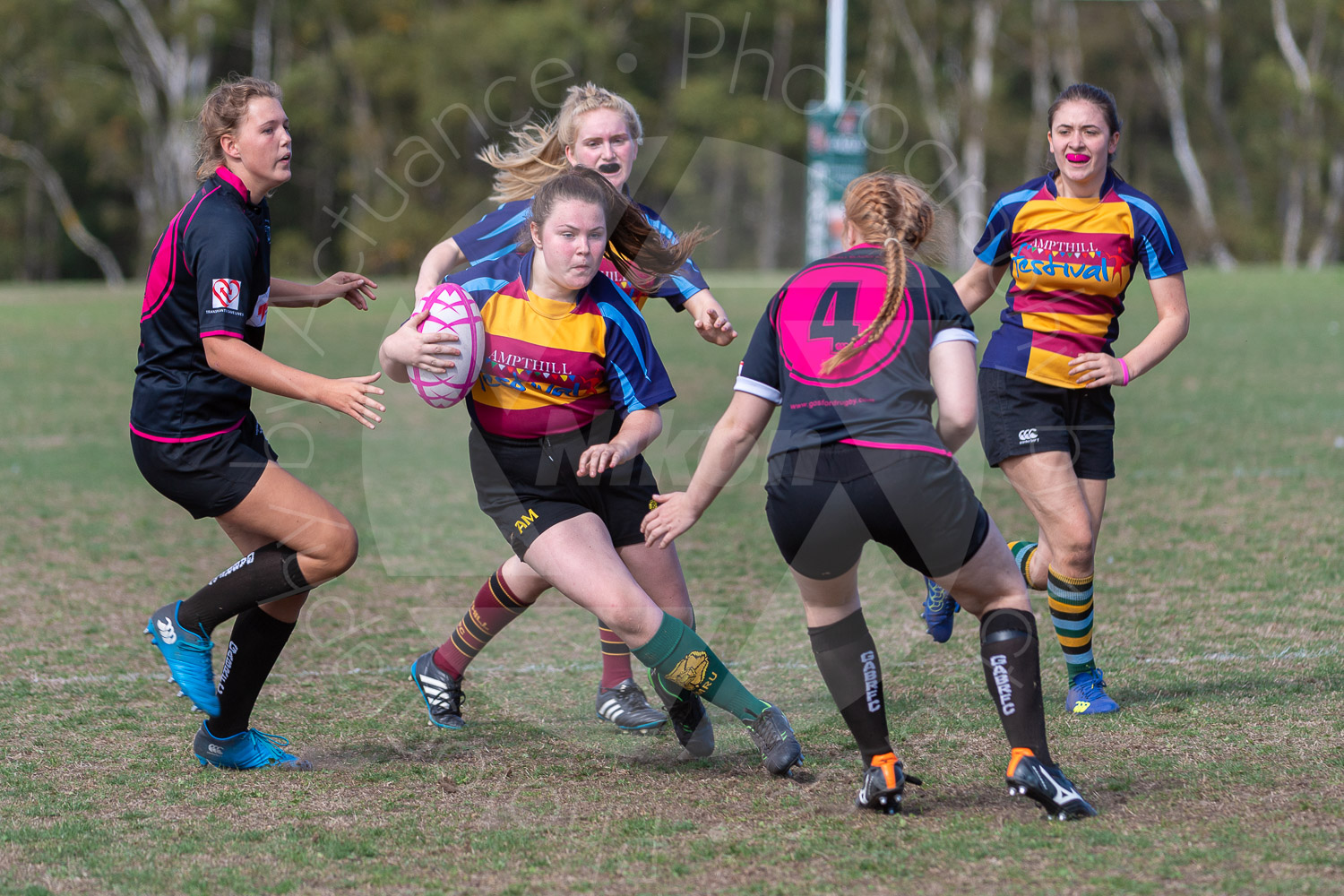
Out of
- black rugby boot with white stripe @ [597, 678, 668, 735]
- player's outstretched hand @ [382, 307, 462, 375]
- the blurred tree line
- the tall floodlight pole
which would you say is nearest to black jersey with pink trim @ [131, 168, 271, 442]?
player's outstretched hand @ [382, 307, 462, 375]

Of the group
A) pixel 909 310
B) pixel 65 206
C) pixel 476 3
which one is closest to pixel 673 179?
pixel 476 3

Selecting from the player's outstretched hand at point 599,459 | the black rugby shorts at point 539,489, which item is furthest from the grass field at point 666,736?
the player's outstretched hand at point 599,459

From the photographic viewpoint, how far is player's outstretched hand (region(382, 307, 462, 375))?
3.74 meters

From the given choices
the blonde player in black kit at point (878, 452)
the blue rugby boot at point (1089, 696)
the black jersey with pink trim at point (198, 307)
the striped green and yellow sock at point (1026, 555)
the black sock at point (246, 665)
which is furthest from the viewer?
the striped green and yellow sock at point (1026, 555)

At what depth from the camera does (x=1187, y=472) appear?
909 cm

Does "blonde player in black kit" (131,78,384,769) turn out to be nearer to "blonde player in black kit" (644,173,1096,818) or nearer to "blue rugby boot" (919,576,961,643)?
"blonde player in black kit" (644,173,1096,818)

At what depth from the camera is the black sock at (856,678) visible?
3535mm

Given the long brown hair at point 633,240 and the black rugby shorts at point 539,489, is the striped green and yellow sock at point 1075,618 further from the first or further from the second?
the long brown hair at point 633,240

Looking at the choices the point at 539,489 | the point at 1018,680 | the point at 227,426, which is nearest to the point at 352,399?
the point at 227,426

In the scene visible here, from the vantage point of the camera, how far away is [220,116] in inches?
155

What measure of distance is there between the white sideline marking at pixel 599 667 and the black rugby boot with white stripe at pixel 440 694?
0.62 m

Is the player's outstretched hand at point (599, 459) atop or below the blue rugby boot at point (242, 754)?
atop

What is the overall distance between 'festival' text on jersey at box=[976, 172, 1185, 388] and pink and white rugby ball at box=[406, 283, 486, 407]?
187 centimetres

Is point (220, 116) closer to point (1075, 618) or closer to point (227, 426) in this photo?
point (227, 426)
